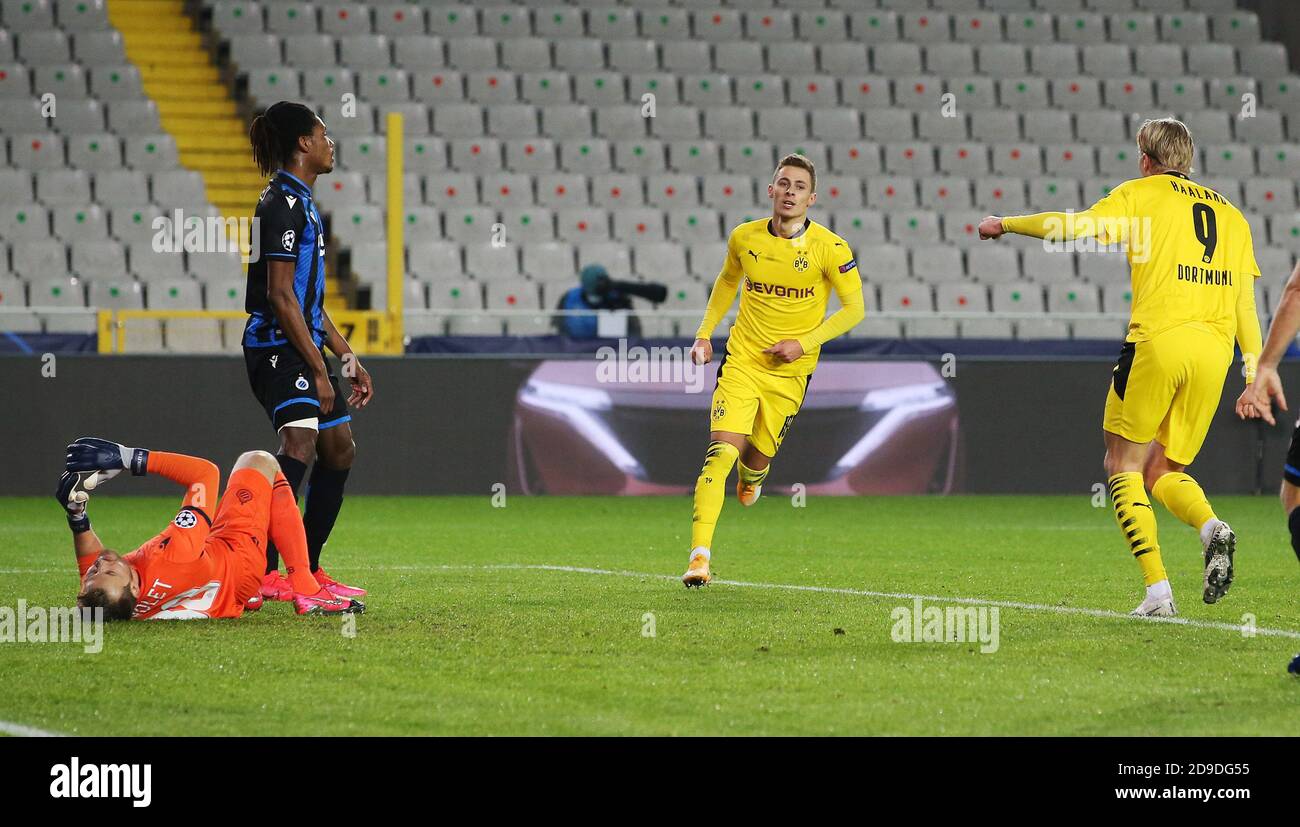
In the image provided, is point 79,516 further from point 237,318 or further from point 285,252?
point 237,318

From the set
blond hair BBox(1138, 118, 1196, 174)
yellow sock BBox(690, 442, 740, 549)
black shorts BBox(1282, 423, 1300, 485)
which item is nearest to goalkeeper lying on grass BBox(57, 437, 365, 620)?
yellow sock BBox(690, 442, 740, 549)

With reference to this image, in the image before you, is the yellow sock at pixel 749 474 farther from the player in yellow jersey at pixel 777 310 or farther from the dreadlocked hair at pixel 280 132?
the dreadlocked hair at pixel 280 132

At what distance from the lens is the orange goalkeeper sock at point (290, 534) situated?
673 cm

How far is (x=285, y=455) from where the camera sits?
697 cm

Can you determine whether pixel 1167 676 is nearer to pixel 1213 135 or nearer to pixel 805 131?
pixel 805 131

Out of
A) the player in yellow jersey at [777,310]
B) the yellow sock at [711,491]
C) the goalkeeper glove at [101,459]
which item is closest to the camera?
the goalkeeper glove at [101,459]

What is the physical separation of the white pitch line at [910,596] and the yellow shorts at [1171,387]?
75 cm

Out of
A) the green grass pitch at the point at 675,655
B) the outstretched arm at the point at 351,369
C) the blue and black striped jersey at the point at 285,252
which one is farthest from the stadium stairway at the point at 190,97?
the blue and black striped jersey at the point at 285,252

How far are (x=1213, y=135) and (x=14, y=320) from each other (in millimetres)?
15140

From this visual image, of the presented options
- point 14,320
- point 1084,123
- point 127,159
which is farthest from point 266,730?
point 1084,123

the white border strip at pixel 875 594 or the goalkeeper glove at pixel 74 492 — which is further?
the white border strip at pixel 875 594

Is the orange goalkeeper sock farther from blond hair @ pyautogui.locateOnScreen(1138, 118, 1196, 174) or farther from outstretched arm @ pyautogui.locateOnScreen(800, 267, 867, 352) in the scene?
blond hair @ pyautogui.locateOnScreen(1138, 118, 1196, 174)

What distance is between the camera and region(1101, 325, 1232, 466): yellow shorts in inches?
271

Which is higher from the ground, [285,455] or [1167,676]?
[285,455]
